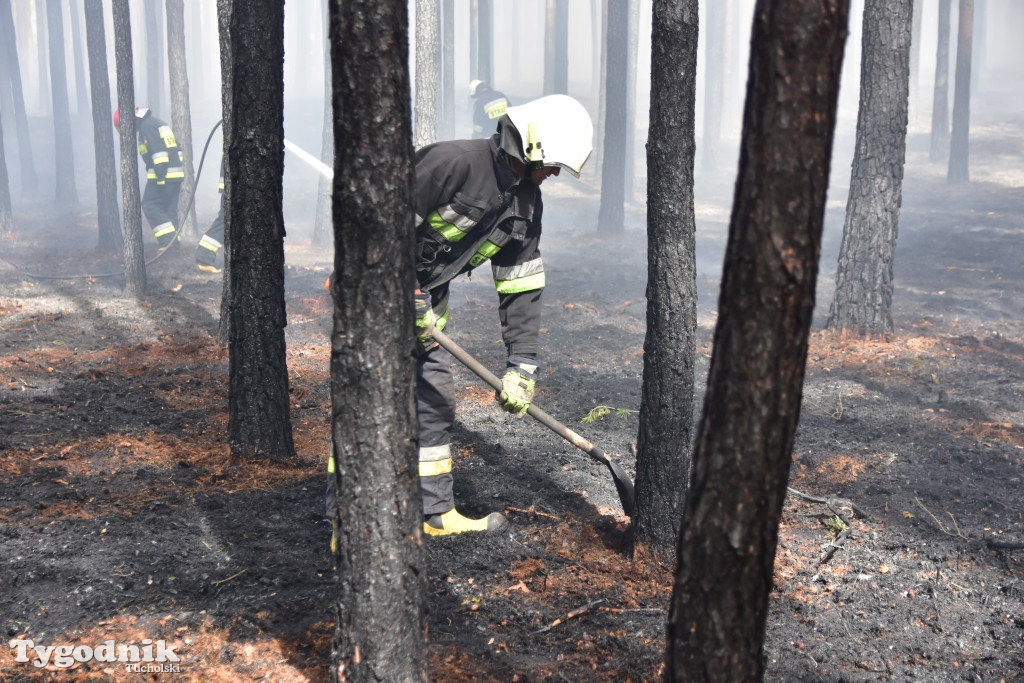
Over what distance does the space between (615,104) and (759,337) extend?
1444 centimetres

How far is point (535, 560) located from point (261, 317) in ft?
7.14

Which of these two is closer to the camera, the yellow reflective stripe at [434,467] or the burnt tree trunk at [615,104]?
the yellow reflective stripe at [434,467]

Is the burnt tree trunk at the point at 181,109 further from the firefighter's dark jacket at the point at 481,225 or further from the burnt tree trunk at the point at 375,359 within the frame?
the burnt tree trunk at the point at 375,359

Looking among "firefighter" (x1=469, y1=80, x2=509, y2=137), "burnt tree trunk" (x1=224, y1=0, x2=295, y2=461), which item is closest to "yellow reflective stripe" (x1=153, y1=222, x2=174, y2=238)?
"firefighter" (x1=469, y1=80, x2=509, y2=137)

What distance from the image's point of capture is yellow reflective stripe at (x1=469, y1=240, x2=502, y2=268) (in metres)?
4.03

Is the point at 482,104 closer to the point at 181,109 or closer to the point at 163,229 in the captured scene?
the point at 181,109

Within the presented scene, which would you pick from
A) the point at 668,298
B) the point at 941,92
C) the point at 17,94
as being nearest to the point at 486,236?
the point at 668,298

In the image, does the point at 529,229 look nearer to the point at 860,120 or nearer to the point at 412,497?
the point at 412,497

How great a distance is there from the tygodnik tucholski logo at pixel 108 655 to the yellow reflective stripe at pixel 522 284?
2254mm

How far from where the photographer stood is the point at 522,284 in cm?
414

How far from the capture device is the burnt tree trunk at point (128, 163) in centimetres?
983

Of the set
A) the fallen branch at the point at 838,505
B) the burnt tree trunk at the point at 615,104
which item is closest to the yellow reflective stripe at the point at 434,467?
the fallen branch at the point at 838,505

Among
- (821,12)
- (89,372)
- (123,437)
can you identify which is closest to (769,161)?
(821,12)

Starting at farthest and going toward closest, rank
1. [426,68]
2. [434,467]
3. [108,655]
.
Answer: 1. [426,68]
2. [434,467]
3. [108,655]
